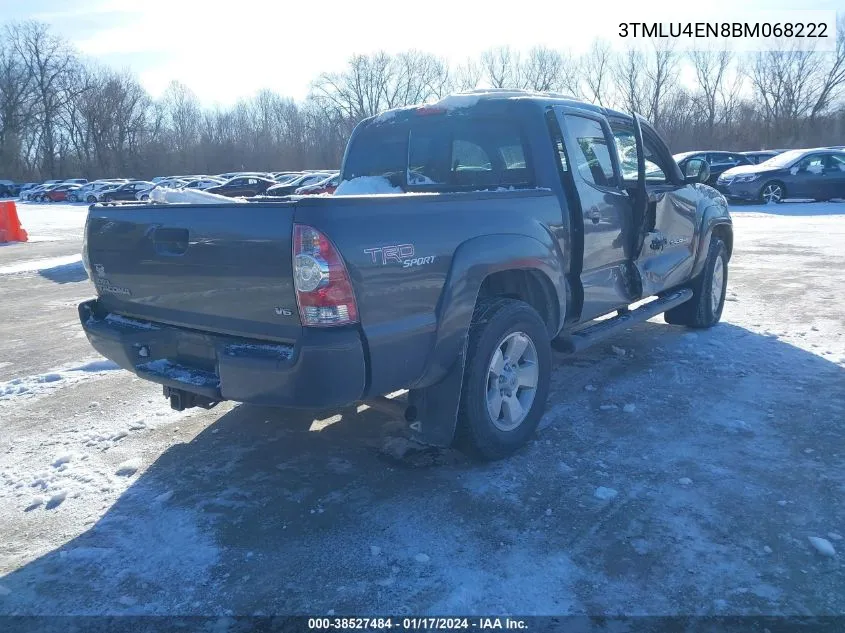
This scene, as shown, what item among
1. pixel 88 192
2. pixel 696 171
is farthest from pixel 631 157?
pixel 88 192

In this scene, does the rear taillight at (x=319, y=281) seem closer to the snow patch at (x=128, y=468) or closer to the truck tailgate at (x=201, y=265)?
the truck tailgate at (x=201, y=265)

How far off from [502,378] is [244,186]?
35.6m

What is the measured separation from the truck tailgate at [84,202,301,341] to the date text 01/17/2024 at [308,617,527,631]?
1.17m

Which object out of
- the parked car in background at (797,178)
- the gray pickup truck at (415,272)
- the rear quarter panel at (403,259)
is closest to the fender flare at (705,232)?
the gray pickup truck at (415,272)

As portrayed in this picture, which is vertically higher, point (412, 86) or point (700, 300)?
point (412, 86)

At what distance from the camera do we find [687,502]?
11.2ft

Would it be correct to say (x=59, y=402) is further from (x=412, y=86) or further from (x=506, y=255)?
(x=412, y=86)

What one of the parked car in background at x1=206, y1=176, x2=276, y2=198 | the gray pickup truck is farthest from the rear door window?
the parked car in background at x1=206, y1=176, x2=276, y2=198

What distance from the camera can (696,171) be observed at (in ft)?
20.0

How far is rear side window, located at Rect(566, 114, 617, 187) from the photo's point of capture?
15.2 ft

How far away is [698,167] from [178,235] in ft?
15.4

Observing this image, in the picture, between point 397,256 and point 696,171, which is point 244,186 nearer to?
point 696,171

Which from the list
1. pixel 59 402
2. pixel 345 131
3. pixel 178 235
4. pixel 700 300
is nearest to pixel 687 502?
pixel 178 235

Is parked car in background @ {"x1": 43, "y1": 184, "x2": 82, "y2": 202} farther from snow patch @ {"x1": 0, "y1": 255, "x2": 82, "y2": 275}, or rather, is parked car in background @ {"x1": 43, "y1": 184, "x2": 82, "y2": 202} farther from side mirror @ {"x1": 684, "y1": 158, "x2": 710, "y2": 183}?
side mirror @ {"x1": 684, "y1": 158, "x2": 710, "y2": 183}
